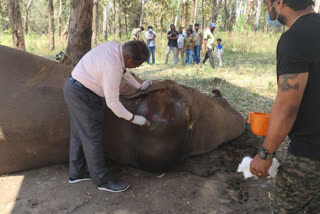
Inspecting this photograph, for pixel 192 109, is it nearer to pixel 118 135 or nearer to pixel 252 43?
pixel 118 135

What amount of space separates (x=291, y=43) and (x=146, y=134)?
1562 millimetres

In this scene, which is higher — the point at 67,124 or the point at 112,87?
the point at 112,87

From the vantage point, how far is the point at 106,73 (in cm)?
205

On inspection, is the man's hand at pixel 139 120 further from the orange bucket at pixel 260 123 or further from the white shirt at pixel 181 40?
the white shirt at pixel 181 40

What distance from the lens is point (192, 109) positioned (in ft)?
8.84

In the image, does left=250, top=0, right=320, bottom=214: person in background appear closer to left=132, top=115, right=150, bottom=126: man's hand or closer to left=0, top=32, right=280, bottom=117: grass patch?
left=132, top=115, right=150, bottom=126: man's hand

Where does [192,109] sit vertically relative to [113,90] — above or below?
below

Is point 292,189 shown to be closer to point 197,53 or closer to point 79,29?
point 79,29

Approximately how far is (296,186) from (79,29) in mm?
4311

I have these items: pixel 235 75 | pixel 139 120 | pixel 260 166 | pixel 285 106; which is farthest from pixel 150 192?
pixel 235 75

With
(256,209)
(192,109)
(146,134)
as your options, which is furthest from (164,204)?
(192,109)

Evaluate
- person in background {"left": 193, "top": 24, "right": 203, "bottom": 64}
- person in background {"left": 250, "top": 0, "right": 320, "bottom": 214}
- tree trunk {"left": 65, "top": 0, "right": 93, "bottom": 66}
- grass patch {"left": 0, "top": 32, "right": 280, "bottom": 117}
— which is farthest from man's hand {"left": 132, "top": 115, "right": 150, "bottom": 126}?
person in background {"left": 193, "top": 24, "right": 203, "bottom": 64}

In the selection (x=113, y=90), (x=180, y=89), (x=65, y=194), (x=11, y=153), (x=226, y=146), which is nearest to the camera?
(x=113, y=90)

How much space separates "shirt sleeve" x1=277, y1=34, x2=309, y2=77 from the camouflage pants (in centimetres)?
48
